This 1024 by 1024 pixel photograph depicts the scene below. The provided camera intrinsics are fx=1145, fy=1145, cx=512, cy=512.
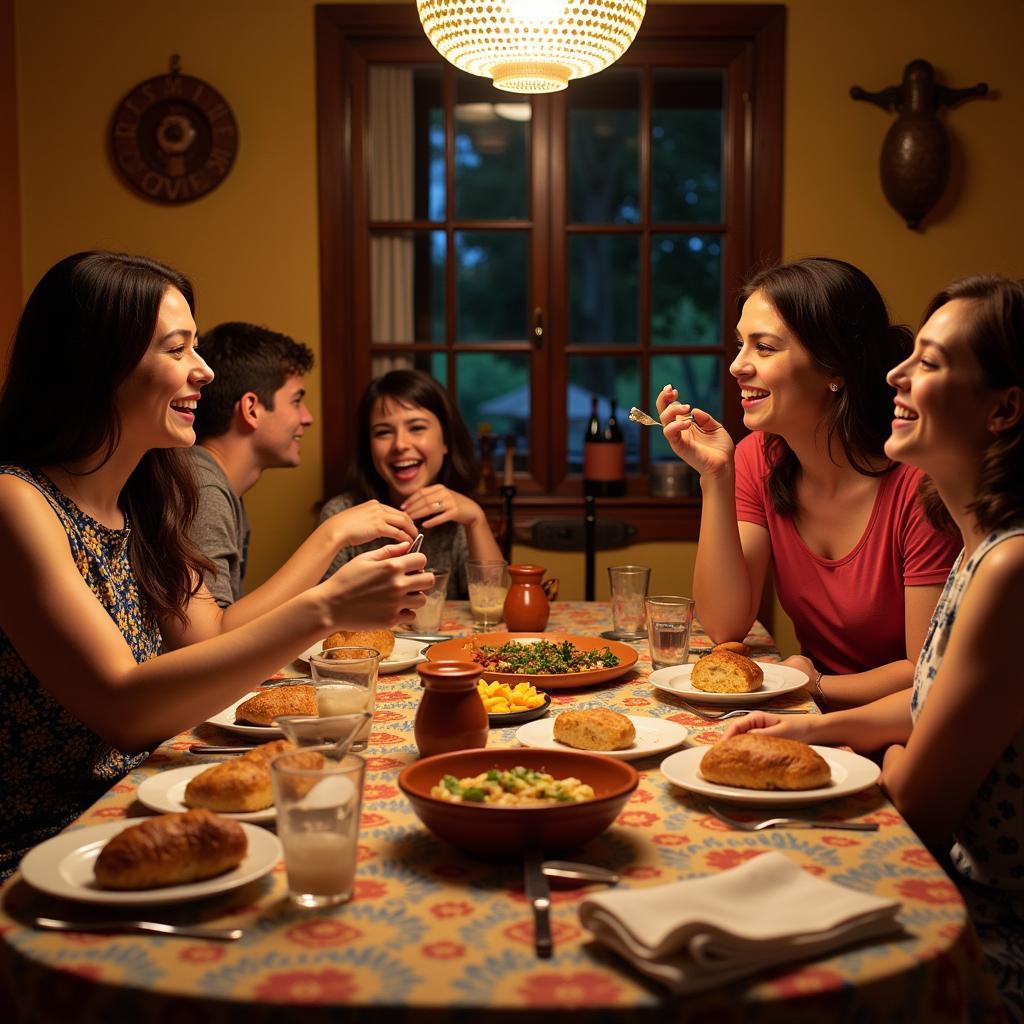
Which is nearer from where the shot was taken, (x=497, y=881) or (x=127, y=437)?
(x=497, y=881)

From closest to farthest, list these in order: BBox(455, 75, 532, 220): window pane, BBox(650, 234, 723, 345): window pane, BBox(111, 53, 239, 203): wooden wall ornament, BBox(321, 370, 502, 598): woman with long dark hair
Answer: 1. BBox(321, 370, 502, 598): woman with long dark hair
2. BBox(111, 53, 239, 203): wooden wall ornament
3. BBox(455, 75, 532, 220): window pane
4. BBox(650, 234, 723, 345): window pane

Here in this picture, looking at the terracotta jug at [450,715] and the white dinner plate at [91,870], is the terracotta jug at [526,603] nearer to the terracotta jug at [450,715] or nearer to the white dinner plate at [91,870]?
the terracotta jug at [450,715]

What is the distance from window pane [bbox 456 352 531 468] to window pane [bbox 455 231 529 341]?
0.77ft

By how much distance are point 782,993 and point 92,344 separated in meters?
1.33

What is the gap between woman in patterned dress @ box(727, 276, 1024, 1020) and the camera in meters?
1.27

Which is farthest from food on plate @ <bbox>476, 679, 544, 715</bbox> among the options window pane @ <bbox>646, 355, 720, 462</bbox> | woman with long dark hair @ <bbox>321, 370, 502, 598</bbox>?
window pane @ <bbox>646, 355, 720, 462</bbox>

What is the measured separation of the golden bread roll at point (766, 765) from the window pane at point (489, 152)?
3.03 metres

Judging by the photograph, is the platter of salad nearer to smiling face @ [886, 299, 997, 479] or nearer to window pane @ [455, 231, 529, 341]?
smiling face @ [886, 299, 997, 479]

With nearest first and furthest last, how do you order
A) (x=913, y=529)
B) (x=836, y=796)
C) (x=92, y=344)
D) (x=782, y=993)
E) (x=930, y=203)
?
(x=782, y=993) → (x=836, y=796) → (x=92, y=344) → (x=913, y=529) → (x=930, y=203)

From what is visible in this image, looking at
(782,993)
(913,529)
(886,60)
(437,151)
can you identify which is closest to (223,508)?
(913,529)

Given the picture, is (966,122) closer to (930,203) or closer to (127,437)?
(930,203)

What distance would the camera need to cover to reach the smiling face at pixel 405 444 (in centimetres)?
313

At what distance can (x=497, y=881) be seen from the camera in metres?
1.06

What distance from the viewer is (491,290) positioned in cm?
782
